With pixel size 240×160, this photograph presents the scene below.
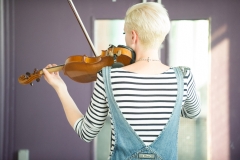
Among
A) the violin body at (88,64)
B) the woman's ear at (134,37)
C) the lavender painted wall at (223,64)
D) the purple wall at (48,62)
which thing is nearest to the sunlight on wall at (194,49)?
the lavender painted wall at (223,64)

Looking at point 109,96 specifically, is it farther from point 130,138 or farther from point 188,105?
point 188,105

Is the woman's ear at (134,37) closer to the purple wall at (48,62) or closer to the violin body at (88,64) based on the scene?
the violin body at (88,64)

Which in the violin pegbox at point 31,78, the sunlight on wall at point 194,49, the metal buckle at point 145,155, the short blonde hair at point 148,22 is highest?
the sunlight on wall at point 194,49

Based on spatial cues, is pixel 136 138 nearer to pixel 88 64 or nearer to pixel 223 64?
pixel 88 64

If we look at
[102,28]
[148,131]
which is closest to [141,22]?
[148,131]

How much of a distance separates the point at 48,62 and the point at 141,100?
1.71 metres

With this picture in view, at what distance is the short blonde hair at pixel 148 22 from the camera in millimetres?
872

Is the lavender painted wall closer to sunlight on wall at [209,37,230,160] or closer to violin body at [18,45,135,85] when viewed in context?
sunlight on wall at [209,37,230,160]

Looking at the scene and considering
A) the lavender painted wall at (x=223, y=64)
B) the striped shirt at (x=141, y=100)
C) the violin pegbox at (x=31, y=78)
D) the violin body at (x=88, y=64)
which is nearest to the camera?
the striped shirt at (x=141, y=100)

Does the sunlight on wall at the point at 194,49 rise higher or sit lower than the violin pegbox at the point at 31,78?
higher

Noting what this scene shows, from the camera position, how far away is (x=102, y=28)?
7.93 feet

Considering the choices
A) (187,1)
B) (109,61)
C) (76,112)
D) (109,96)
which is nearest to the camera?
(109,96)

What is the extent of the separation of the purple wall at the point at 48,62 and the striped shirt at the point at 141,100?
1557 mm

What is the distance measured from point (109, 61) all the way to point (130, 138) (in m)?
0.44
